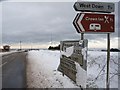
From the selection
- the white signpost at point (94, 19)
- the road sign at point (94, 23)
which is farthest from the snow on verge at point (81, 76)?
the road sign at point (94, 23)

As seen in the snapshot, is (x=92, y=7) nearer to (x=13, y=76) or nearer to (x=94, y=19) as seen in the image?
(x=94, y=19)

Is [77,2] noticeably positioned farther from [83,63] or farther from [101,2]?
[83,63]

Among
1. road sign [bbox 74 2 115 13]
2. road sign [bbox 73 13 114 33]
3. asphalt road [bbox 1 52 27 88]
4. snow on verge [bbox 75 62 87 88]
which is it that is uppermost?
road sign [bbox 74 2 115 13]

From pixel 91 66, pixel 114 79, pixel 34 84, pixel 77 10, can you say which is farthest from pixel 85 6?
pixel 91 66

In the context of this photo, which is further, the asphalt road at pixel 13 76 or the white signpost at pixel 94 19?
the asphalt road at pixel 13 76

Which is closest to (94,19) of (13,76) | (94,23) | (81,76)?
(94,23)

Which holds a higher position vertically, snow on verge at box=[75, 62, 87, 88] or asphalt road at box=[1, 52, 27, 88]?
snow on verge at box=[75, 62, 87, 88]

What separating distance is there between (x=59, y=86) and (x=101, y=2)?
3956 mm

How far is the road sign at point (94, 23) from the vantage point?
25.6 feet

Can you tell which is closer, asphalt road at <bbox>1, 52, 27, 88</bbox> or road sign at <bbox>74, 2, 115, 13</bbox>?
road sign at <bbox>74, 2, 115, 13</bbox>

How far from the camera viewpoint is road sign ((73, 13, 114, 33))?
25.6 ft

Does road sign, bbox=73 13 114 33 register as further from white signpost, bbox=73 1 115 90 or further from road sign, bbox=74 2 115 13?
road sign, bbox=74 2 115 13

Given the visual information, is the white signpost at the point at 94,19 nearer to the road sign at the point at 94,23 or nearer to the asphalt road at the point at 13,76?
the road sign at the point at 94,23

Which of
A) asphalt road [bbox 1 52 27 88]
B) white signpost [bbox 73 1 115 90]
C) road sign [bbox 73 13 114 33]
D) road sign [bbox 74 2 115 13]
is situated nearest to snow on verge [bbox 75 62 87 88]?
white signpost [bbox 73 1 115 90]
